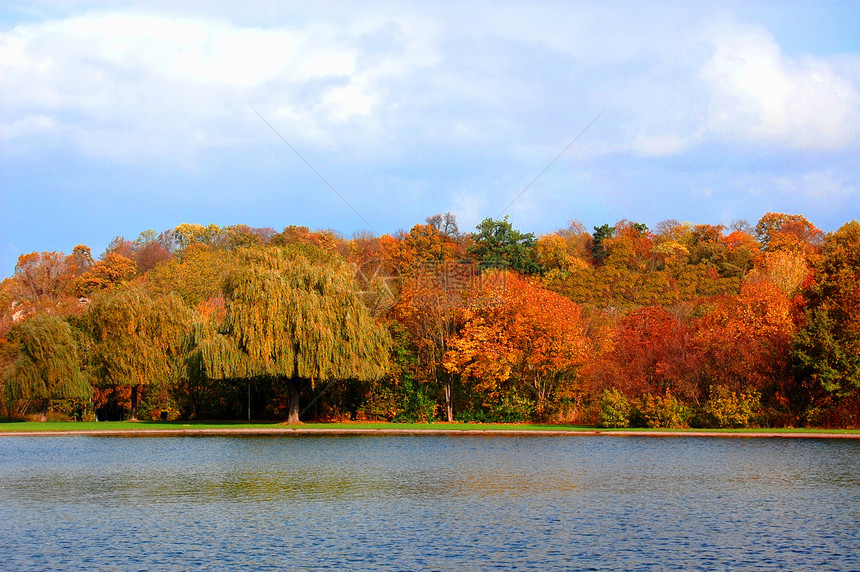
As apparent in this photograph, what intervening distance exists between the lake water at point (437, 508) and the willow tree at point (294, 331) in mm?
11085

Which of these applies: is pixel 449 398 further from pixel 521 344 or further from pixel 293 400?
pixel 293 400

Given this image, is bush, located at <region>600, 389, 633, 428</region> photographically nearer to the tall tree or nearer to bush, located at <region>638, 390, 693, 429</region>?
bush, located at <region>638, 390, 693, 429</region>

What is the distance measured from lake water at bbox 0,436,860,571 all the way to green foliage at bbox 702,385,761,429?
658 centimetres

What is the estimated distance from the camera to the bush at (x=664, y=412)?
3838 centimetres

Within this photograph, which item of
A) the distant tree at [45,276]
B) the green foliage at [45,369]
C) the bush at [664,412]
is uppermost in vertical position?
the distant tree at [45,276]

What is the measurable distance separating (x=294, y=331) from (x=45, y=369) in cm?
1636

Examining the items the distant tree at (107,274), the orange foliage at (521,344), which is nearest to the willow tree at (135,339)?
the orange foliage at (521,344)

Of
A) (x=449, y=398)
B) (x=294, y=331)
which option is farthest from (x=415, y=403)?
(x=294, y=331)

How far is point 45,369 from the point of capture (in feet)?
156

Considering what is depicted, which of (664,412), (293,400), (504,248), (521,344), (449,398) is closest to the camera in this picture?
(664,412)

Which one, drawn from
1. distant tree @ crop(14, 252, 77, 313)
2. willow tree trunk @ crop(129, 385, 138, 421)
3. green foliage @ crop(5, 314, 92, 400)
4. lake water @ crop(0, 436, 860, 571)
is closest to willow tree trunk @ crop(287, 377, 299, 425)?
willow tree trunk @ crop(129, 385, 138, 421)

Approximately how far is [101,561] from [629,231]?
96940 millimetres

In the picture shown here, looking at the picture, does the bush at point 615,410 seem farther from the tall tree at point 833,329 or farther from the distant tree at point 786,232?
the distant tree at point 786,232

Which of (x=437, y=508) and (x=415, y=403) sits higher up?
(x=415, y=403)
